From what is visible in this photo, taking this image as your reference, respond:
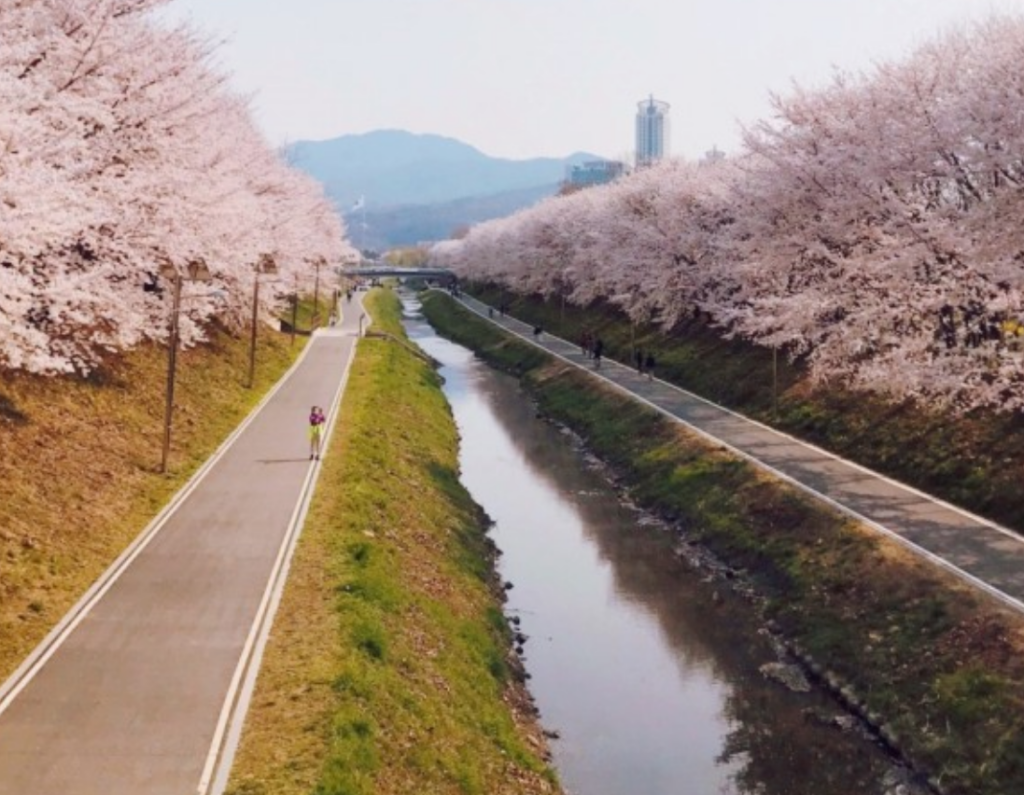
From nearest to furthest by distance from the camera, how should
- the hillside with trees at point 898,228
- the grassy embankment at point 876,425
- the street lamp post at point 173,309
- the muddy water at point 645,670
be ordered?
the muddy water at point 645,670, the hillside with trees at point 898,228, the street lamp post at point 173,309, the grassy embankment at point 876,425

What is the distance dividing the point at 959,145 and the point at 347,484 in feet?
61.5

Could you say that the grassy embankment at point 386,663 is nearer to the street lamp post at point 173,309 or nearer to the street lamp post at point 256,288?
the street lamp post at point 173,309

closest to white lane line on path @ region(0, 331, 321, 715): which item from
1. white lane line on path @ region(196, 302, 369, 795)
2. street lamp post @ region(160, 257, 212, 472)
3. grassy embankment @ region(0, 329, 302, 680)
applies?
grassy embankment @ region(0, 329, 302, 680)

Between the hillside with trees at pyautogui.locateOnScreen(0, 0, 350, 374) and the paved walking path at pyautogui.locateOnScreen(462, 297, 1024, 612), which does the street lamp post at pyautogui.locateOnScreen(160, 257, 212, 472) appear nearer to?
the hillside with trees at pyautogui.locateOnScreen(0, 0, 350, 374)

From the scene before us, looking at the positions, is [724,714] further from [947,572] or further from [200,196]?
[200,196]

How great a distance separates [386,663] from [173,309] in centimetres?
1511

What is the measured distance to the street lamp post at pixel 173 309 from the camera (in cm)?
2750

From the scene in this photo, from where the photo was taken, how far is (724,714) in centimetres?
2098

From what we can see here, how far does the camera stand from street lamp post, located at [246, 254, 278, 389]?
44.2 m

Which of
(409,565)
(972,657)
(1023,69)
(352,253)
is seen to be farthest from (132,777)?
(352,253)

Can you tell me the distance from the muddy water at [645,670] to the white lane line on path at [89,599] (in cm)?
870

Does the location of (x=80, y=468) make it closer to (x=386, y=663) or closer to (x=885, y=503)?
(x=386, y=663)

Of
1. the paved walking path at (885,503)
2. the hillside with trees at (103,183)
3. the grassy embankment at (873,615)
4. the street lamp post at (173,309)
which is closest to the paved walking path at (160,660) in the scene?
the street lamp post at (173,309)

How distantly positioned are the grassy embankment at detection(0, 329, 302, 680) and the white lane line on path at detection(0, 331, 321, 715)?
0.19 metres
